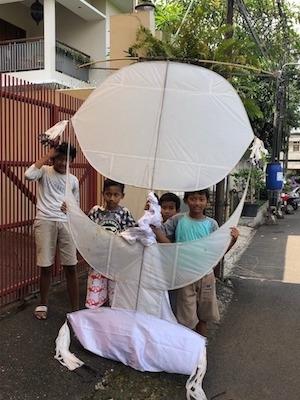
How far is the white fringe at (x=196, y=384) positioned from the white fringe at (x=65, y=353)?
86 centimetres

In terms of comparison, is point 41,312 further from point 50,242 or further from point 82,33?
point 82,33

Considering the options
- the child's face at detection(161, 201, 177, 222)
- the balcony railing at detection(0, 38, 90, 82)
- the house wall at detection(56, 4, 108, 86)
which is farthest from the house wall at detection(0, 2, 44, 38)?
the child's face at detection(161, 201, 177, 222)

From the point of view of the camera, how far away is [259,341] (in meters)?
4.62

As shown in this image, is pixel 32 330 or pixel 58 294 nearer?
pixel 32 330

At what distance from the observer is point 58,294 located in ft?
17.7

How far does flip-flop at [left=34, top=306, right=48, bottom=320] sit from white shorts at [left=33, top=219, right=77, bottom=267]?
0.44 meters

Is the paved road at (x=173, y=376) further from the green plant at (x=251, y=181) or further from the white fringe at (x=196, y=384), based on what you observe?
→ the green plant at (x=251, y=181)

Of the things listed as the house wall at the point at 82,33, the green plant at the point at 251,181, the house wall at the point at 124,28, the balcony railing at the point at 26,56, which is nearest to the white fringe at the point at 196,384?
the house wall at the point at 124,28

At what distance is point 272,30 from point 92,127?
54.1ft

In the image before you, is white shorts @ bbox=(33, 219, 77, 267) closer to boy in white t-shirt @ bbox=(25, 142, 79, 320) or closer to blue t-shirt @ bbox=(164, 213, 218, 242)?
boy in white t-shirt @ bbox=(25, 142, 79, 320)

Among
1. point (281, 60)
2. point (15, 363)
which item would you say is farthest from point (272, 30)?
point (15, 363)

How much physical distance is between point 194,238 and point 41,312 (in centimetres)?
176

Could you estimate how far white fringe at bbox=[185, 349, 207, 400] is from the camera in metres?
3.39

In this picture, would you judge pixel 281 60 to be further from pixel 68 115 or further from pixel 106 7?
pixel 68 115
